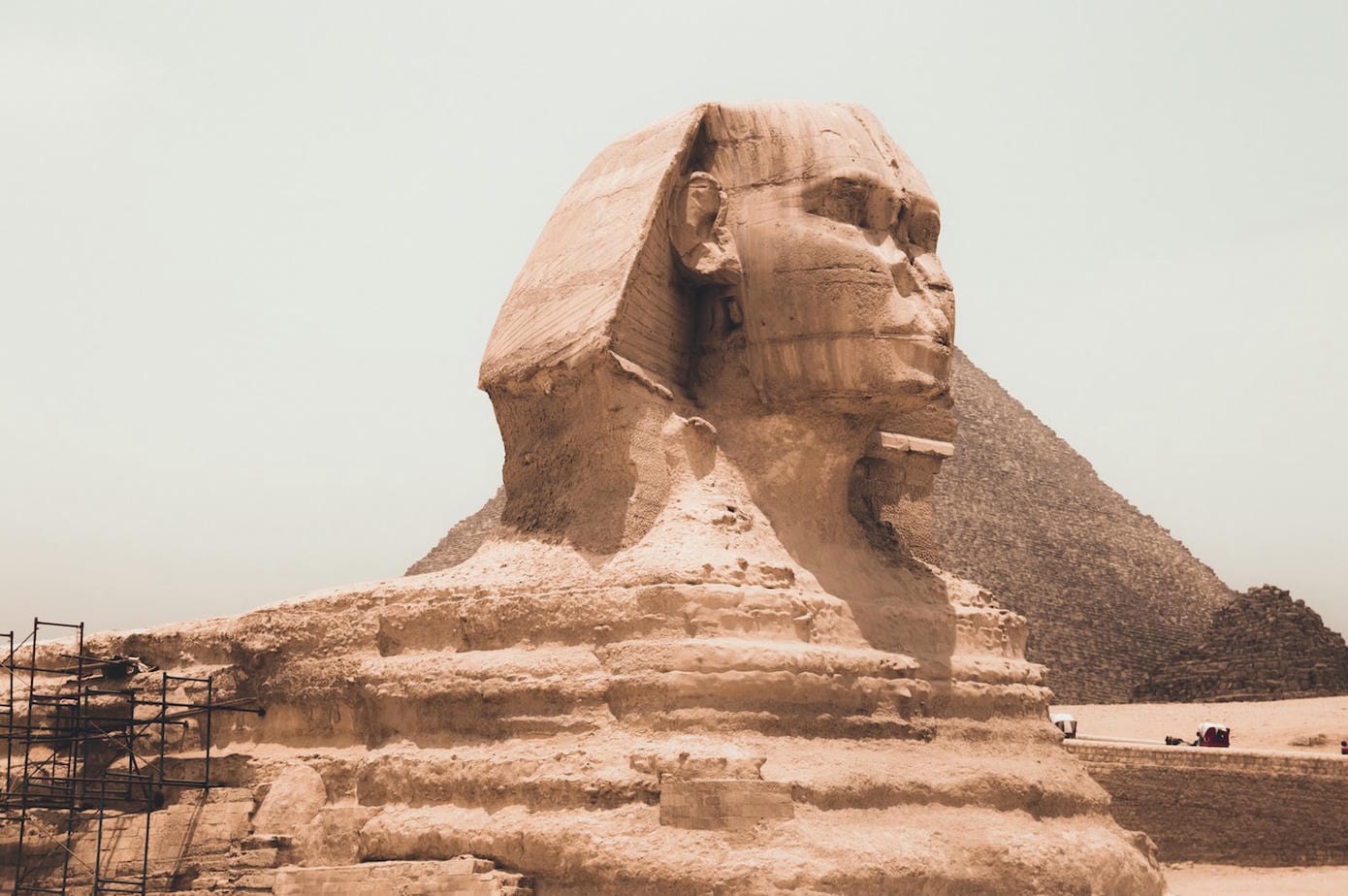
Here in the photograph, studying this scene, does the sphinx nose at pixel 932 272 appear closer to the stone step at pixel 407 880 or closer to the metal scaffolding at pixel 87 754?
the stone step at pixel 407 880

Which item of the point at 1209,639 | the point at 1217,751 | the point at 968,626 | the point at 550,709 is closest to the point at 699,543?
the point at 550,709

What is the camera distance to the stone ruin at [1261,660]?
73.9m

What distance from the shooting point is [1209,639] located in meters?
78.8

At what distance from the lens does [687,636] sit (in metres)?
8.41

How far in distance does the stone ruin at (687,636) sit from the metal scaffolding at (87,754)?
15 centimetres

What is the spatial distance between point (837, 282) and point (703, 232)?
2.15ft

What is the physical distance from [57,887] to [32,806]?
61 cm

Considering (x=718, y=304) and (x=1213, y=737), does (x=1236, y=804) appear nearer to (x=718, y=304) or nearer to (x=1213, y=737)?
(x=1213, y=737)

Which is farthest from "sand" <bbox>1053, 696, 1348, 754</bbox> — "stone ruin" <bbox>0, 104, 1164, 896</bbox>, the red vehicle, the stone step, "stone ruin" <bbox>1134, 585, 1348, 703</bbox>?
the stone step

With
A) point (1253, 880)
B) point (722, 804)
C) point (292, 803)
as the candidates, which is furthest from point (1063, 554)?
point (722, 804)

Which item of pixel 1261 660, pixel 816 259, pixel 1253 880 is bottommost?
pixel 1253 880

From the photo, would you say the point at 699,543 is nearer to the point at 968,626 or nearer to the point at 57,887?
the point at 968,626

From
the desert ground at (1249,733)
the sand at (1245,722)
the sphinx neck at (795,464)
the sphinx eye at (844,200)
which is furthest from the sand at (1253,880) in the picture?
the sphinx eye at (844,200)

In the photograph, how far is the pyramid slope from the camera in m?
91.9
